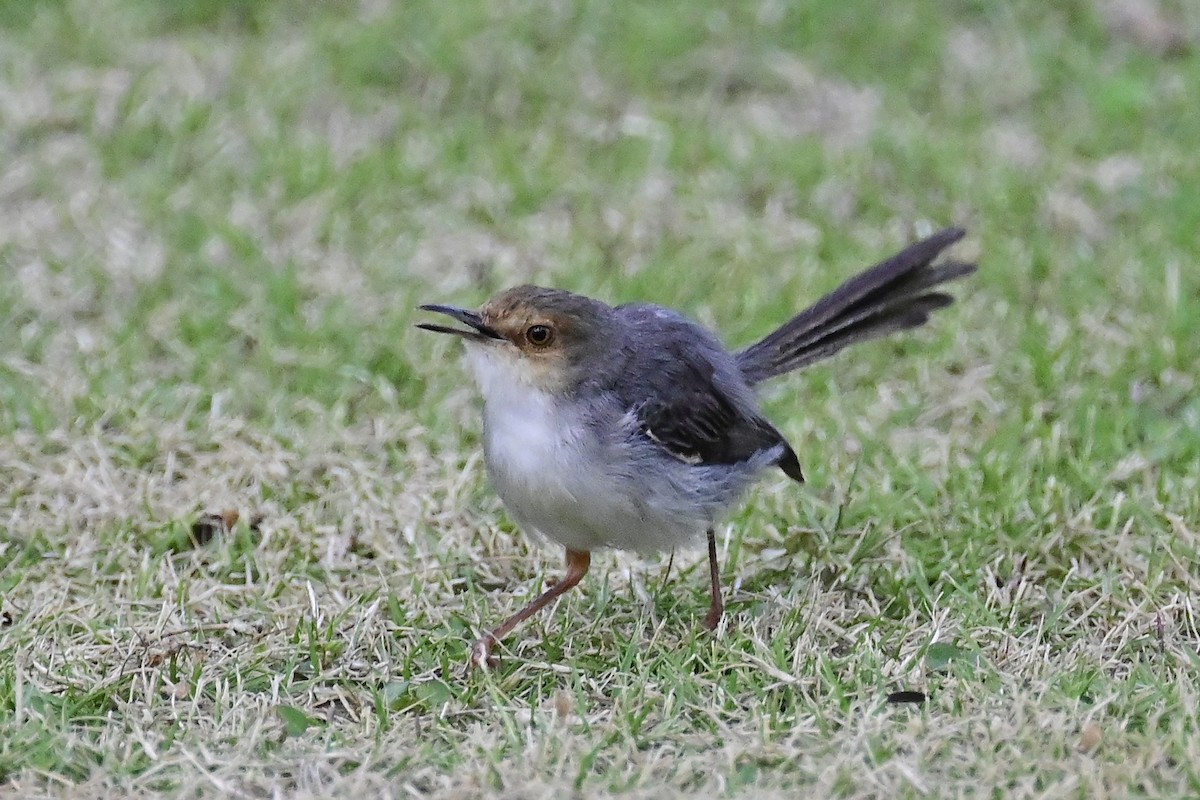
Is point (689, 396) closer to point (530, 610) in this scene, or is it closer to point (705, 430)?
point (705, 430)

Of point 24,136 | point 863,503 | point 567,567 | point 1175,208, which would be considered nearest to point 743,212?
point 1175,208

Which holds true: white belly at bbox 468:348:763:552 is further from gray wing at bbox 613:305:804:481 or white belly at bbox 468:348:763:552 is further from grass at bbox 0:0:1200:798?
grass at bbox 0:0:1200:798

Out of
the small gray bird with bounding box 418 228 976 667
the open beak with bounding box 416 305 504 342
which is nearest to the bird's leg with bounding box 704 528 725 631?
the small gray bird with bounding box 418 228 976 667

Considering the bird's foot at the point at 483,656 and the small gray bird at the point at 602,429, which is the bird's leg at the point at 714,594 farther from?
the bird's foot at the point at 483,656

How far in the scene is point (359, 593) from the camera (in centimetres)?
482

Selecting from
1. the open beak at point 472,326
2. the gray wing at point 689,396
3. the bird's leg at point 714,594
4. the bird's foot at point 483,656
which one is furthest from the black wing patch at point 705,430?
the bird's foot at point 483,656

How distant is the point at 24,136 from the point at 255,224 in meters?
1.47

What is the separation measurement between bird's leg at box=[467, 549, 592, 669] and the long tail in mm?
886

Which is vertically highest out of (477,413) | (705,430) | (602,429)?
(602,429)

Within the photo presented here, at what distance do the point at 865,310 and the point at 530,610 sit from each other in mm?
1507

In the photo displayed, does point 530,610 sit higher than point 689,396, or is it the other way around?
point 689,396

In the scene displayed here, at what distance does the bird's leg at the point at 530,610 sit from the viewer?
4.38 m

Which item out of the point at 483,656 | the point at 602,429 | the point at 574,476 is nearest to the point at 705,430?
the point at 602,429

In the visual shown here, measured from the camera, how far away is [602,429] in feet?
14.2
